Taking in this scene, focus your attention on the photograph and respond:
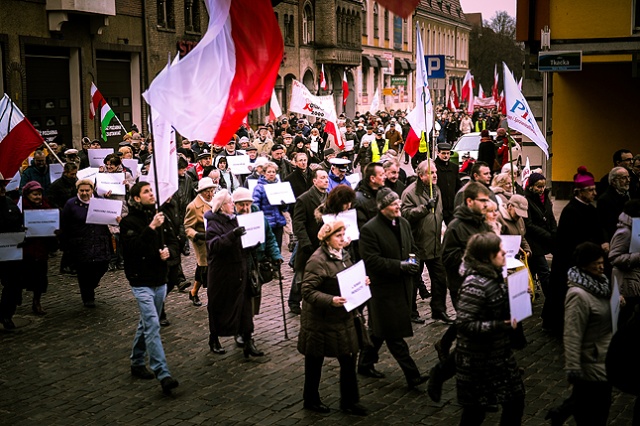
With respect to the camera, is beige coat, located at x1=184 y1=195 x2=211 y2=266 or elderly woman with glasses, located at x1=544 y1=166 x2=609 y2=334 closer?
elderly woman with glasses, located at x1=544 y1=166 x2=609 y2=334

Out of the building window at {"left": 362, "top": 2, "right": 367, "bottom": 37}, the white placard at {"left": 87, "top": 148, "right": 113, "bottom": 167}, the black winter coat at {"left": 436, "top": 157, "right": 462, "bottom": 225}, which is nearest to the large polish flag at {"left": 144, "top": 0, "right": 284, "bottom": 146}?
the black winter coat at {"left": 436, "top": 157, "right": 462, "bottom": 225}

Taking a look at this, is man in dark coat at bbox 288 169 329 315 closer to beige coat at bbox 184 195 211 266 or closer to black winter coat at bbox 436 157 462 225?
beige coat at bbox 184 195 211 266

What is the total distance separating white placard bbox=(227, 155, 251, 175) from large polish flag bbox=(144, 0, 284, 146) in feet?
29.1

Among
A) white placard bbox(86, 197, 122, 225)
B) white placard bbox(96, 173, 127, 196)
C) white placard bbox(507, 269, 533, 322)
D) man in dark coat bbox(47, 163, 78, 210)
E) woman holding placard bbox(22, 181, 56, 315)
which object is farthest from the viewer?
man in dark coat bbox(47, 163, 78, 210)

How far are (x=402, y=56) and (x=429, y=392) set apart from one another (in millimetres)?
69459

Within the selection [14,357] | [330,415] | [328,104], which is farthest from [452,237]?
[328,104]

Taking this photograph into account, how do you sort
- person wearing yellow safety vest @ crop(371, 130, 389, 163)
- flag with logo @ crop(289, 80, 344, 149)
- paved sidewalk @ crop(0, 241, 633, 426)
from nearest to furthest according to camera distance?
paved sidewalk @ crop(0, 241, 633, 426), flag with logo @ crop(289, 80, 344, 149), person wearing yellow safety vest @ crop(371, 130, 389, 163)

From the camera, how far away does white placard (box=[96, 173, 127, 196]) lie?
12.8 m

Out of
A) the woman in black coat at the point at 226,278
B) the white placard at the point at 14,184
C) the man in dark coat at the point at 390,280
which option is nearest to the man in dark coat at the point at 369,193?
the woman in black coat at the point at 226,278

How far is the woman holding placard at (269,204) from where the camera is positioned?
12203 millimetres

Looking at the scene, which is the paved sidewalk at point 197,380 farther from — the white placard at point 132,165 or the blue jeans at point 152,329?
the white placard at point 132,165


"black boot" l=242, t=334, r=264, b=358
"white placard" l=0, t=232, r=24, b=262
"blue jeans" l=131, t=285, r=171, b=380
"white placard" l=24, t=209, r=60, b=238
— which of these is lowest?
"black boot" l=242, t=334, r=264, b=358

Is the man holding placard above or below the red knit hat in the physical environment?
below

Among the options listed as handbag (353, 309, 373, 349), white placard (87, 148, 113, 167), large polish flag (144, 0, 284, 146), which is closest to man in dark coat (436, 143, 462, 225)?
handbag (353, 309, 373, 349)
